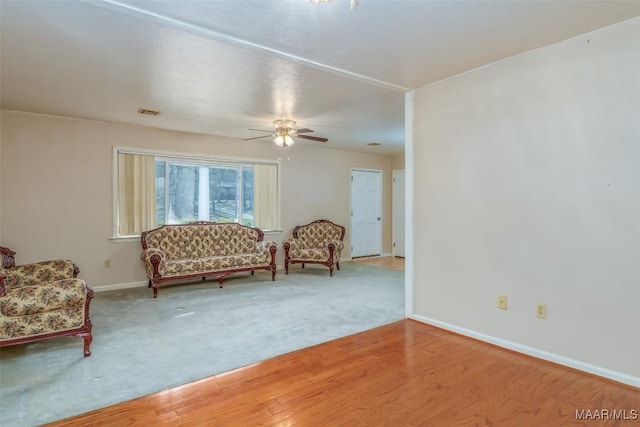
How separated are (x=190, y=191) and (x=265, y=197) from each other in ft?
4.47

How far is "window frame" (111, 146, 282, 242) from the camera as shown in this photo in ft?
17.1

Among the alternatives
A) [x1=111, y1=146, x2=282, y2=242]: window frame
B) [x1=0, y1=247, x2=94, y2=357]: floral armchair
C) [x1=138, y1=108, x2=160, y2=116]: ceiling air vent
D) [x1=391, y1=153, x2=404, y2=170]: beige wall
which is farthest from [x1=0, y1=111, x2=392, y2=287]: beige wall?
[x1=391, y1=153, x2=404, y2=170]: beige wall

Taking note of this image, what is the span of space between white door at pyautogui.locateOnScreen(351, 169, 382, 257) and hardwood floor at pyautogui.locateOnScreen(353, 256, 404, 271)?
24 cm

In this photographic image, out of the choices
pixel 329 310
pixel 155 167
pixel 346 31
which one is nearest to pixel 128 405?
pixel 329 310

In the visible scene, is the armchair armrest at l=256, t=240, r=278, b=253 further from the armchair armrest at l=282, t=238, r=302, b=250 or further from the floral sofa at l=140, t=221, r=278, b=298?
the armchair armrest at l=282, t=238, r=302, b=250

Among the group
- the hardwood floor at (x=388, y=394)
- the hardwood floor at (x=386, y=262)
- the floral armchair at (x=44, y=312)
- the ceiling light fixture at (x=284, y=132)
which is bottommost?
the hardwood floor at (x=388, y=394)

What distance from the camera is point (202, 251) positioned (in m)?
5.67

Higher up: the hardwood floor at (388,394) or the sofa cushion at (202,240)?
the sofa cushion at (202,240)

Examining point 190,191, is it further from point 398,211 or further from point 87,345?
point 398,211

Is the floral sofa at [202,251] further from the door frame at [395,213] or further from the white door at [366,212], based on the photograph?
the door frame at [395,213]

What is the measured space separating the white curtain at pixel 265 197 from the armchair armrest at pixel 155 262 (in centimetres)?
201

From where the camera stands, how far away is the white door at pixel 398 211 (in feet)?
27.6

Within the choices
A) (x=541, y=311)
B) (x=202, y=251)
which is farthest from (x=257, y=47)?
(x=202, y=251)

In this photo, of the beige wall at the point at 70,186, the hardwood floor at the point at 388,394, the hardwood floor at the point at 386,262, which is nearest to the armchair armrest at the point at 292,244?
the hardwood floor at the point at 386,262
